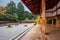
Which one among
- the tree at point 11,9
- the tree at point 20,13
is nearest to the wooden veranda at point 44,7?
the tree at point 11,9

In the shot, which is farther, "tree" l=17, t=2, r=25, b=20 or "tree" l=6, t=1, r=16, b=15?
"tree" l=17, t=2, r=25, b=20

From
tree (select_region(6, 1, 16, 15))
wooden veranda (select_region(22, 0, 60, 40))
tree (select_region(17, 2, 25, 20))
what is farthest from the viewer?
tree (select_region(17, 2, 25, 20))

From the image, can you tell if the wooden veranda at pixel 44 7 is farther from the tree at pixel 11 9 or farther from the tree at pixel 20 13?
the tree at pixel 20 13

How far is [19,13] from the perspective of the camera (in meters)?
74.1

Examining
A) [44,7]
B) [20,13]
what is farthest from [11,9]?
[44,7]

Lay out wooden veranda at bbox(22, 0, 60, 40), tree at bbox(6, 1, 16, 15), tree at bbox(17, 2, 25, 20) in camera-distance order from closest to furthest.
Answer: wooden veranda at bbox(22, 0, 60, 40) < tree at bbox(6, 1, 16, 15) < tree at bbox(17, 2, 25, 20)

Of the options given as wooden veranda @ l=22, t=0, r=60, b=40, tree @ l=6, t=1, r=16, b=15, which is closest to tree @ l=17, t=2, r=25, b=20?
tree @ l=6, t=1, r=16, b=15

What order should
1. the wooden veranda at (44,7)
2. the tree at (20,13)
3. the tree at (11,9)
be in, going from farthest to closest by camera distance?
the tree at (20,13) < the tree at (11,9) < the wooden veranda at (44,7)

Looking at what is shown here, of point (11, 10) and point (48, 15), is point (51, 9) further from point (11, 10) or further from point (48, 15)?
point (11, 10)

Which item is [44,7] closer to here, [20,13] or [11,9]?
[11,9]

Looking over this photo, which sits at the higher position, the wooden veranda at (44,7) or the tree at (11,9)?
the tree at (11,9)

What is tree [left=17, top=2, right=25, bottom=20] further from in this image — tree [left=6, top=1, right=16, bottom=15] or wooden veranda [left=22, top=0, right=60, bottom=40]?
wooden veranda [left=22, top=0, right=60, bottom=40]

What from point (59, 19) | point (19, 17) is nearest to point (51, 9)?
point (59, 19)

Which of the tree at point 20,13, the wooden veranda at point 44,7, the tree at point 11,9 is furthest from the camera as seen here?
the tree at point 20,13
